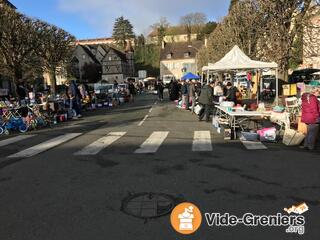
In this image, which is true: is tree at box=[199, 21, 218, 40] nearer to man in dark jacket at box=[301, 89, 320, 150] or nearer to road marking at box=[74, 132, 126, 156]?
road marking at box=[74, 132, 126, 156]

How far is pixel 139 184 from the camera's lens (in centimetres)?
760

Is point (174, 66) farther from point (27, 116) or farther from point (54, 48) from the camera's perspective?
point (27, 116)

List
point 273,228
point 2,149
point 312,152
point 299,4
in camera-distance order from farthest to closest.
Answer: point 299,4, point 2,149, point 312,152, point 273,228

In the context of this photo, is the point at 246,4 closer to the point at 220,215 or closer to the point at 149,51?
the point at 220,215

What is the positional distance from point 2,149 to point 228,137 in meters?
6.69

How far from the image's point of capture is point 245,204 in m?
6.32

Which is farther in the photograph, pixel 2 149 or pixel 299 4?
pixel 299 4

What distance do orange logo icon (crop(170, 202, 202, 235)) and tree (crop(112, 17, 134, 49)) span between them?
420 ft

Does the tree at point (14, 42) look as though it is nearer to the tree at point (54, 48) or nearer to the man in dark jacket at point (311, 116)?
the tree at point (54, 48)

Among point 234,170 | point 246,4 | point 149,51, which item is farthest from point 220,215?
point 149,51

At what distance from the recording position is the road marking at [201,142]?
35.9 feet

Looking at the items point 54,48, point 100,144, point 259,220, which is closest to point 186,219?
point 259,220

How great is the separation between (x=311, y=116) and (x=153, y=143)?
4352 mm

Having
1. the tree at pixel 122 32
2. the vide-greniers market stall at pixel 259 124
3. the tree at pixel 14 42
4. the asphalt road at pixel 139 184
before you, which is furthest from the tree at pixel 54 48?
the tree at pixel 122 32
